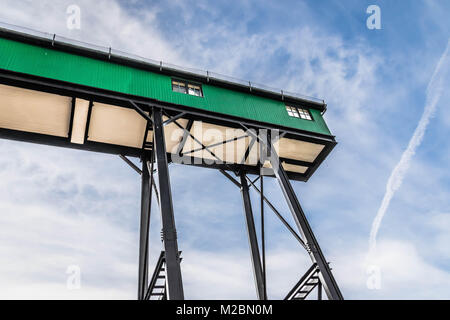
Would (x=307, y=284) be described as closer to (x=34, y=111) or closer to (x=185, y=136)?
(x=185, y=136)

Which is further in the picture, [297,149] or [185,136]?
[297,149]

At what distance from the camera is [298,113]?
1711cm

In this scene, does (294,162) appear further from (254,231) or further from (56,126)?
→ (56,126)

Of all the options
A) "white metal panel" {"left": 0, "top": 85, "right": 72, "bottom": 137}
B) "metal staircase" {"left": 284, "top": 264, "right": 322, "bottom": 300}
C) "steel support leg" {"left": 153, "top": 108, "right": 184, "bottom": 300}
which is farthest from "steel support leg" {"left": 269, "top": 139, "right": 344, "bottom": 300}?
"white metal panel" {"left": 0, "top": 85, "right": 72, "bottom": 137}

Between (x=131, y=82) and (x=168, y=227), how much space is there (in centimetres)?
764

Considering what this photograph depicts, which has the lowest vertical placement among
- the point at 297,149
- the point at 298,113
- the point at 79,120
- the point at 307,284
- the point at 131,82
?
the point at 307,284

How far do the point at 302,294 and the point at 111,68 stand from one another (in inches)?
526

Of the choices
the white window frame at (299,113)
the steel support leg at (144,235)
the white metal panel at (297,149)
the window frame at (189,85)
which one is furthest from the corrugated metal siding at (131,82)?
the steel support leg at (144,235)

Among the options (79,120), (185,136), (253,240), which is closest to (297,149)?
(253,240)

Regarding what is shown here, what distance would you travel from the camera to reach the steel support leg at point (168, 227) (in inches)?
328

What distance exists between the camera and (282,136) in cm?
1524

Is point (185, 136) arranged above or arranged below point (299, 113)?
below

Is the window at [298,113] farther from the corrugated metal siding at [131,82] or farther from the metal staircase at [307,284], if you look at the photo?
the metal staircase at [307,284]

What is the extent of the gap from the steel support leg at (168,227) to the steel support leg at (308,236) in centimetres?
553
